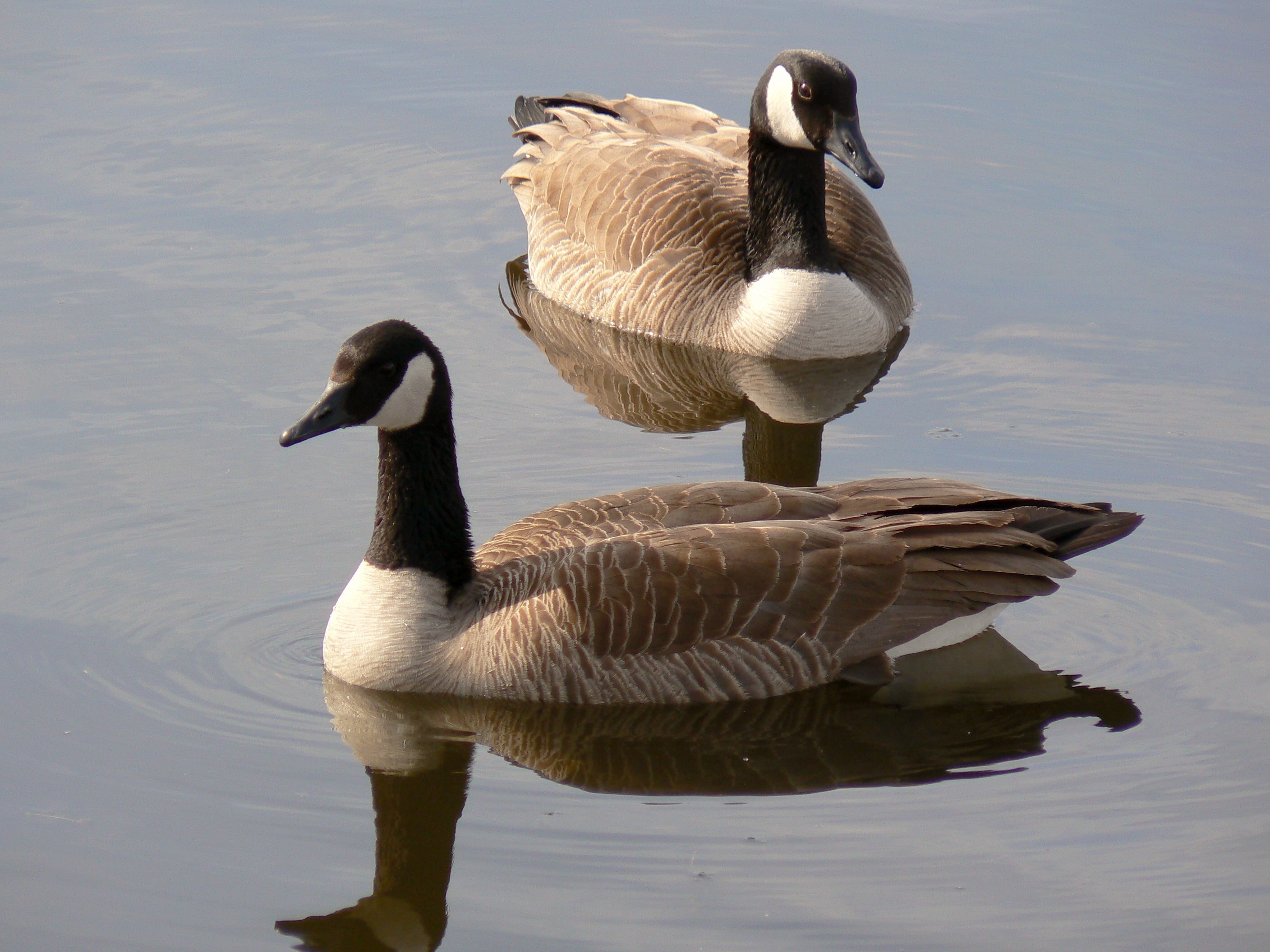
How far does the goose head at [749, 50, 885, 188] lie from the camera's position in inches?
480

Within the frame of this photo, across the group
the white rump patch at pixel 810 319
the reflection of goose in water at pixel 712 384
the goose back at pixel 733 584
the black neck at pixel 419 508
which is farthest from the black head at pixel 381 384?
the white rump patch at pixel 810 319

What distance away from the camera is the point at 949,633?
882cm

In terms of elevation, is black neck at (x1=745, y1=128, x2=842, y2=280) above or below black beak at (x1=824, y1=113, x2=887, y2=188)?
below

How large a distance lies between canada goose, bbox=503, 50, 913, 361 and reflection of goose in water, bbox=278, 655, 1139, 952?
430cm

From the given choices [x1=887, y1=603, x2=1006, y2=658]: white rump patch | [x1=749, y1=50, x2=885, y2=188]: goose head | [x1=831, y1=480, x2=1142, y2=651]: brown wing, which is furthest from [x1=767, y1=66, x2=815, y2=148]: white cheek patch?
[x1=887, y1=603, x2=1006, y2=658]: white rump patch

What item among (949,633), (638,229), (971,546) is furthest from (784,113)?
(949,633)

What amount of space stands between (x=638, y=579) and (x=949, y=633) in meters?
1.66

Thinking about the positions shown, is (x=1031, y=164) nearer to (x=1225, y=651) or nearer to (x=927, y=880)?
(x=1225, y=651)

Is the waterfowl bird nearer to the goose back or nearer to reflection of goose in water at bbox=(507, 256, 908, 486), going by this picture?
reflection of goose in water at bbox=(507, 256, 908, 486)

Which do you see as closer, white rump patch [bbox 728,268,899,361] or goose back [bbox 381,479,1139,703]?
goose back [bbox 381,479,1139,703]

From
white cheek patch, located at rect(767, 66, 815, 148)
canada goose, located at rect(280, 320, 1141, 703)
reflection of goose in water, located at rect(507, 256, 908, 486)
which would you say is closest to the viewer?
canada goose, located at rect(280, 320, 1141, 703)

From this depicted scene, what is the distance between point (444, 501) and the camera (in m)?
8.48

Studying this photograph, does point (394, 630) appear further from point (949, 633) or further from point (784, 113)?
point (784, 113)

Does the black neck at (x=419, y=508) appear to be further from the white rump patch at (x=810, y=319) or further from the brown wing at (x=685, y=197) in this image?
the brown wing at (x=685, y=197)
